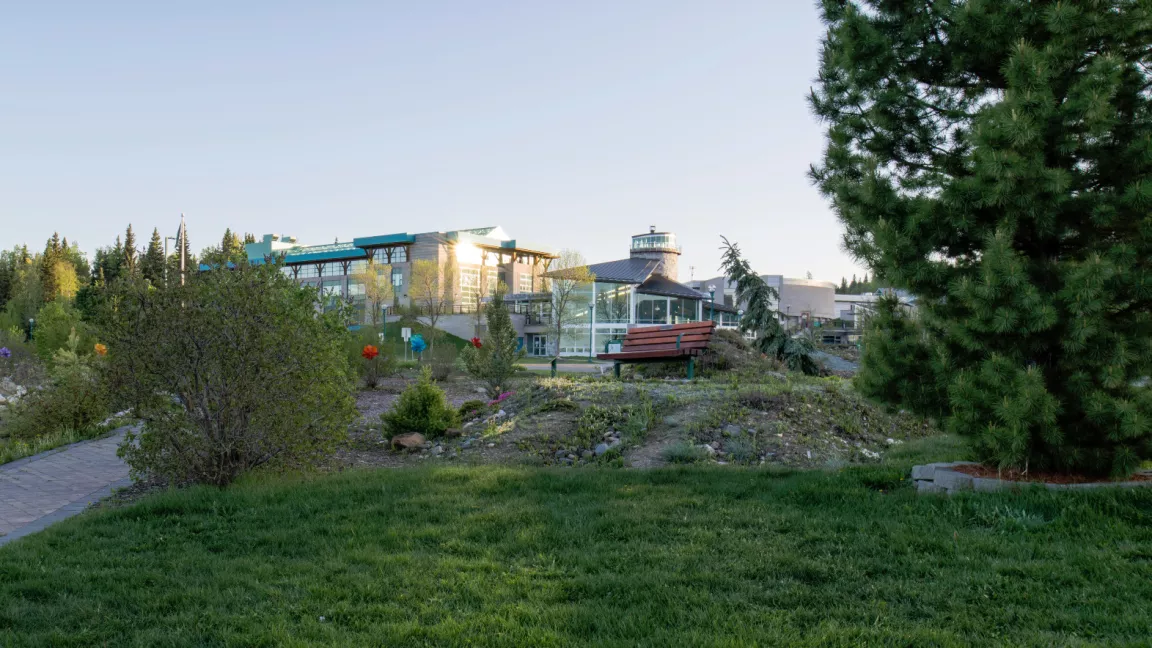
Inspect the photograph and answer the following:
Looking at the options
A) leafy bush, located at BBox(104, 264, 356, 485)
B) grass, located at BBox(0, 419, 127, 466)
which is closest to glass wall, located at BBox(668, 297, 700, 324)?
grass, located at BBox(0, 419, 127, 466)

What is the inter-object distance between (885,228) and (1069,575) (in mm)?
2852

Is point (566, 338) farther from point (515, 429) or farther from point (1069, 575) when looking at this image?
point (1069, 575)

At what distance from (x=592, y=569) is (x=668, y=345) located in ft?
37.6

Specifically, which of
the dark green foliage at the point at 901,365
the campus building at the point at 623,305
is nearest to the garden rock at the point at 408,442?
the dark green foliage at the point at 901,365

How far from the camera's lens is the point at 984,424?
18.1 feet

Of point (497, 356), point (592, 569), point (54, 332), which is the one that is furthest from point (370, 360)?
point (592, 569)

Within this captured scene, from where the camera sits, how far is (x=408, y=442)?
951 cm

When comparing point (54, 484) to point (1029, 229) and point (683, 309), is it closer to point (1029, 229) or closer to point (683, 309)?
point (1029, 229)

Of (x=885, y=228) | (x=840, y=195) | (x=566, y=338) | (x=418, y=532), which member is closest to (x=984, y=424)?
(x=885, y=228)

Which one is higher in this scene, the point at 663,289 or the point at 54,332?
the point at 663,289

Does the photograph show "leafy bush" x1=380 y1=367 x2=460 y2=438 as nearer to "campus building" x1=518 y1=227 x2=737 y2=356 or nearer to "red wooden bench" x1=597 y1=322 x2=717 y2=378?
"red wooden bench" x1=597 y1=322 x2=717 y2=378

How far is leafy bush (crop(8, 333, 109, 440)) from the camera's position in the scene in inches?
466

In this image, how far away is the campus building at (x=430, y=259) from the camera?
64875 mm

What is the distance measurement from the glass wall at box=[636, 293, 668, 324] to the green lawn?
126 feet
